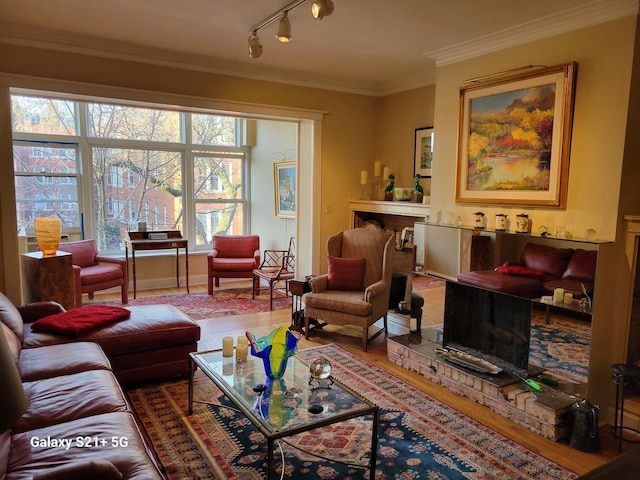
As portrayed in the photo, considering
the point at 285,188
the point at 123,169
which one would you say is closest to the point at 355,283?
the point at 285,188

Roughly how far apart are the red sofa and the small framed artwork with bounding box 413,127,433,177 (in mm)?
1690

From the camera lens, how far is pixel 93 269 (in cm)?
533

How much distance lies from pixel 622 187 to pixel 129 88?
3.89 m

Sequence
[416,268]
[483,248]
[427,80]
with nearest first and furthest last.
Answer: [483,248] → [416,268] → [427,80]

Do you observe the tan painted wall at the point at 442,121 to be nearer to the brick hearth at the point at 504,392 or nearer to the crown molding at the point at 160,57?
the crown molding at the point at 160,57

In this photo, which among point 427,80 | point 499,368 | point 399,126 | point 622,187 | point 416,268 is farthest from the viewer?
point 399,126

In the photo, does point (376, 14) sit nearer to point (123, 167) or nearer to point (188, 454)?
point (188, 454)

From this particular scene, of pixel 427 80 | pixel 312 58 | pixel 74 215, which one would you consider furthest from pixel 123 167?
pixel 427 80

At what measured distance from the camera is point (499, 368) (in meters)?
3.16

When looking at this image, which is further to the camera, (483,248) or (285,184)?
(285,184)

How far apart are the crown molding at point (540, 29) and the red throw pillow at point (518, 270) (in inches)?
63.6

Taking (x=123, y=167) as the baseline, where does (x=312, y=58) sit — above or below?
above

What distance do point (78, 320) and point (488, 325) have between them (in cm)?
283

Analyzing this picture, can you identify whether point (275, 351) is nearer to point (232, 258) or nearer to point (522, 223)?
point (522, 223)
